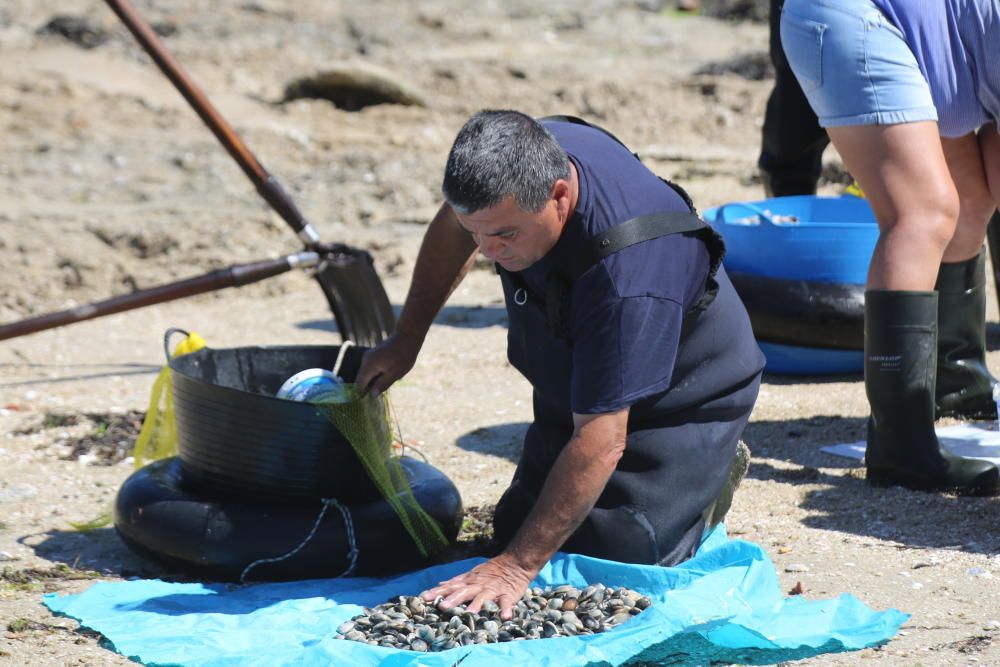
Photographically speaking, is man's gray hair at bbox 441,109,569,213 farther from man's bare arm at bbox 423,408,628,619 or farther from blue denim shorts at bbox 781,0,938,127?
blue denim shorts at bbox 781,0,938,127

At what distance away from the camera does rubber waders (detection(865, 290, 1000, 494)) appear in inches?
145

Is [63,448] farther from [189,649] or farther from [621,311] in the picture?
[621,311]

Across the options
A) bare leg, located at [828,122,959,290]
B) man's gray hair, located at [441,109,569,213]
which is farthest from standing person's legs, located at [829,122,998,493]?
man's gray hair, located at [441,109,569,213]

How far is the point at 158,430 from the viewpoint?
4238 mm

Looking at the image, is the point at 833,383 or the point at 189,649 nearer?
the point at 189,649

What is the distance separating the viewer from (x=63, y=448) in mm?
4625

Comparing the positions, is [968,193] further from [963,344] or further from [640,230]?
[640,230]

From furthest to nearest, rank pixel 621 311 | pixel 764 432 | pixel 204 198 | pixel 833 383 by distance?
pixel 204 198 → pixel 833 383 → pixel 764 432 → pixel 621 311

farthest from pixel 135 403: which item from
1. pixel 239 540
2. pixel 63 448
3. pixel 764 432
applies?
pixel 764 432

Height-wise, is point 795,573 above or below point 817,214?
below

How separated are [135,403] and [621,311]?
2.87m

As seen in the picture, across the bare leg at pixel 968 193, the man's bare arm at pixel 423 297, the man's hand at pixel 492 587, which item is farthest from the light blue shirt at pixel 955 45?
the man's hand at pixel 492 587

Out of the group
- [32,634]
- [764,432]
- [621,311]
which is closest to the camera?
[621,311]

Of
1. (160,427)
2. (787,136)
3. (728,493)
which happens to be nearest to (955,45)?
(728,493)
